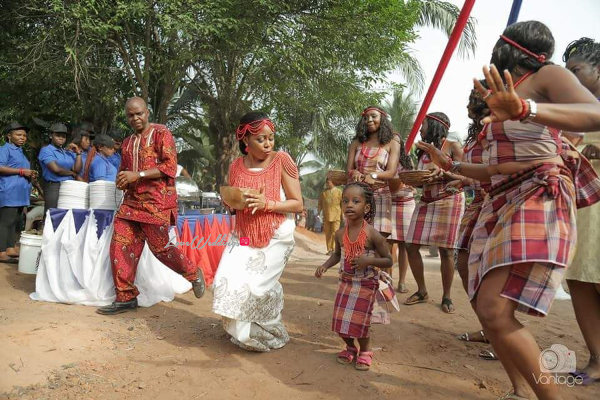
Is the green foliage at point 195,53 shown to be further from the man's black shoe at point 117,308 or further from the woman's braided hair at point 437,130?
the man's black shoe at point 117,308

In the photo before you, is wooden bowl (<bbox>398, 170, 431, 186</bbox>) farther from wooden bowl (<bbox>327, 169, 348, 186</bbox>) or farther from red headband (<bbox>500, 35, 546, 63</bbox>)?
red headband (<bbox>500, 35, 546, 63</bbox>)

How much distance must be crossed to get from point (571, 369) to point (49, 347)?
11.6 feet

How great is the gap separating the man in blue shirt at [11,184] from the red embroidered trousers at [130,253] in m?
2.87

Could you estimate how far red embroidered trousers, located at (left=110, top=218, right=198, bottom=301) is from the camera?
417cm

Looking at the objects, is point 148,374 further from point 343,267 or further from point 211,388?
point 343,267

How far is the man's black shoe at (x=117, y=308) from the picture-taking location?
13.3 feet

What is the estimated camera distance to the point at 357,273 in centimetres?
315

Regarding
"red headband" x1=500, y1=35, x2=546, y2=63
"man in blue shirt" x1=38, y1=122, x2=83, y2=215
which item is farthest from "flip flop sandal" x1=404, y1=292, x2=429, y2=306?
"man in blue shirt" x1=38, y1=122, x2=83, y2=215

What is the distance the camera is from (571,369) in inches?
110

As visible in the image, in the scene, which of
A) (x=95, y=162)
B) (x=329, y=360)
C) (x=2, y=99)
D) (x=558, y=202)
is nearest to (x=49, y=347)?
(x=329, y=360)

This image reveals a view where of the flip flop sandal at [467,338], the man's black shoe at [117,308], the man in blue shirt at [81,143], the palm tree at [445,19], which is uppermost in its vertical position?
the palm tree at [445,19]

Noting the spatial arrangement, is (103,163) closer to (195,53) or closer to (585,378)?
(585,378)

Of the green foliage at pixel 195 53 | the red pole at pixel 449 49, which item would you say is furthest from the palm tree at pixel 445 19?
the red pole at pixel 449 49

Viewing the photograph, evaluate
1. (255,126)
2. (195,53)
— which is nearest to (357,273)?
(255,126)
